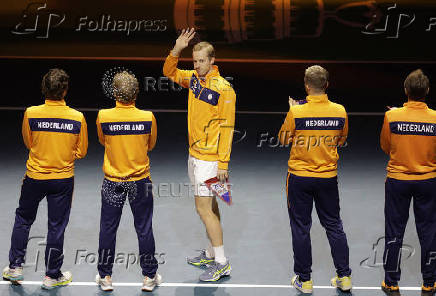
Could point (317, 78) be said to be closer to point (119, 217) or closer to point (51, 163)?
point (119, 217)

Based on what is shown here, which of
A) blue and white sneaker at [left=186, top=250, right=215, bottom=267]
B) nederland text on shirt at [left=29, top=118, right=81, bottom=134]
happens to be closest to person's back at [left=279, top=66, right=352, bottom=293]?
blue and white sneaker at [left=186, top=250, right=215, bottom=267]

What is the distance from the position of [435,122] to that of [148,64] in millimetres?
13513

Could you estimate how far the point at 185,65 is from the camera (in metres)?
18.9

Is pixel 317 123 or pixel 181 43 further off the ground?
pixel 181 43

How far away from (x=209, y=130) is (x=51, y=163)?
147 centimetres

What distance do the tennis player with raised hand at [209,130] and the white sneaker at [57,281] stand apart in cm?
125

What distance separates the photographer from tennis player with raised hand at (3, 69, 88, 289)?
639cm

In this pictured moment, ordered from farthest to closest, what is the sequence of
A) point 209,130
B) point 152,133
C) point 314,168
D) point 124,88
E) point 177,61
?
point 177,61
point 209,130
point 152,133
point 314,168
point 124,88

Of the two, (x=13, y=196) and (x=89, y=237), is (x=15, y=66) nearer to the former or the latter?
(x=13, y=196)

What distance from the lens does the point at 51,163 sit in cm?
641

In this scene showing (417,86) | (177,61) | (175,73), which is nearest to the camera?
(417,86)

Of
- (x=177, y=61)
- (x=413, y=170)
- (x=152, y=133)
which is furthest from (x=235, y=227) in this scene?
(x=413, y=170)

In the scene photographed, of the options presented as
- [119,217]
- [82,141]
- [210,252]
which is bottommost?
[210,252]

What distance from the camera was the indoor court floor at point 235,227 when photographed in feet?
22.4
